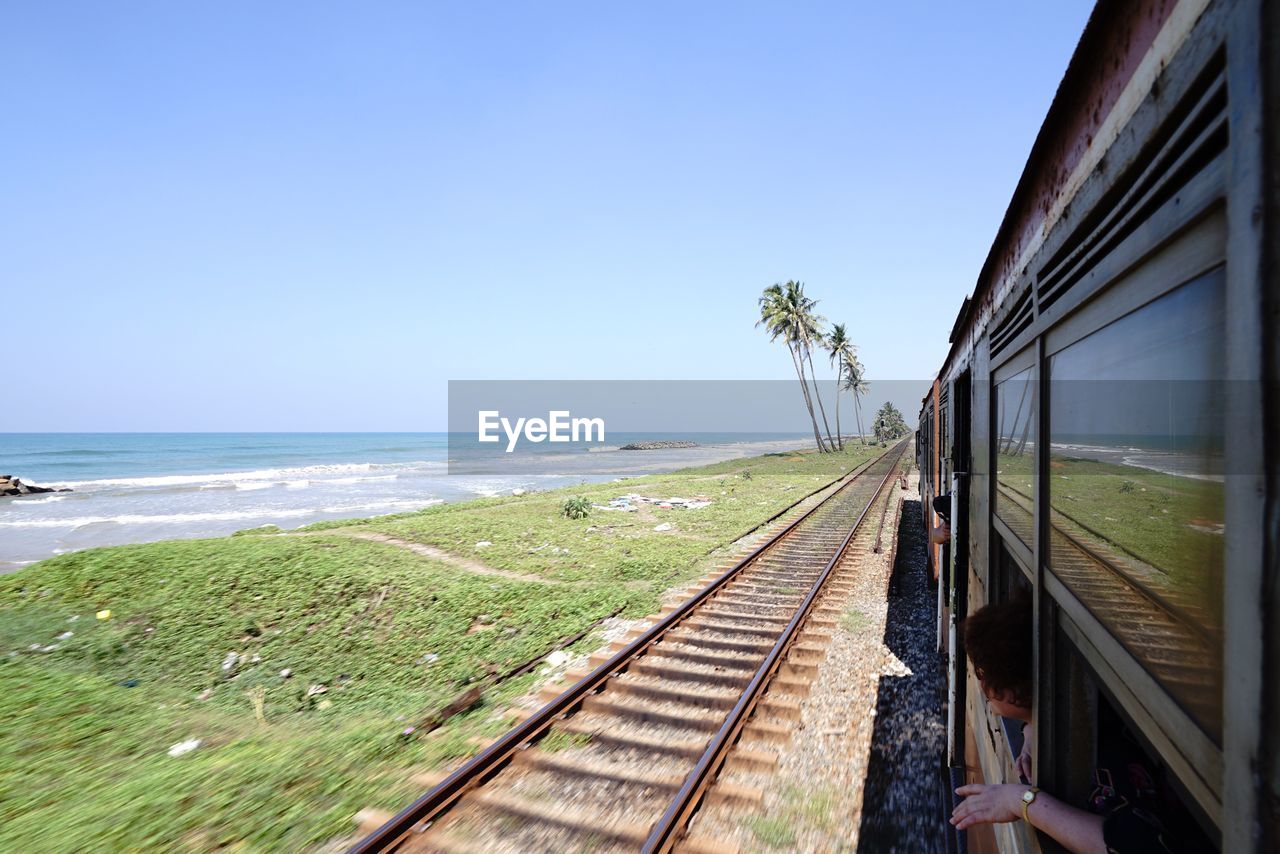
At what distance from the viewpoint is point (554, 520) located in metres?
18.0

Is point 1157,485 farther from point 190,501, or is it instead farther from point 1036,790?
point 190,501

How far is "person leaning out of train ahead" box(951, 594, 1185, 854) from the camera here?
1.50m

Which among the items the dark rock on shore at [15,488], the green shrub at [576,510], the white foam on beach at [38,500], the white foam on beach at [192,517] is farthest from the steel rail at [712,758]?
the dark rock on shore at [15,488]

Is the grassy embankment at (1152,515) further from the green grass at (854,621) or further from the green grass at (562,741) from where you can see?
the green grass at (854,621)

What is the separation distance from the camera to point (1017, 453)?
2.77 m

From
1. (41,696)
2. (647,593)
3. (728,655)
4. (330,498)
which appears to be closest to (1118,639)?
(728,655)

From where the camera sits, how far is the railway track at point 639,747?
4.21 m

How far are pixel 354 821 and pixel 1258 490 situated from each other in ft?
17.9

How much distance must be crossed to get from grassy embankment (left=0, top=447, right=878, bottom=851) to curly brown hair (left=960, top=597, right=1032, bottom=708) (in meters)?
4.35

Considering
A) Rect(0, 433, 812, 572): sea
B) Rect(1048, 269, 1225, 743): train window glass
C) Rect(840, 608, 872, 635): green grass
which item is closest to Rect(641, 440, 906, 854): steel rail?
Rect(840, 608, 872, 635): green grass

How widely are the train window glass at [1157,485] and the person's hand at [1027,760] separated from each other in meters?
0.84

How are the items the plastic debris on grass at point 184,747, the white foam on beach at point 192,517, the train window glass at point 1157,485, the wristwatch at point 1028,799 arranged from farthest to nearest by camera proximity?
the white foam on beach at point 192,517 < the plastic debris on grass at point 184,747 < the wristwatch at point 1028,799 < the train window glass at point 1157,485

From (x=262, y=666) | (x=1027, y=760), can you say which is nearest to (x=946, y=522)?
(x=1027, y=760)

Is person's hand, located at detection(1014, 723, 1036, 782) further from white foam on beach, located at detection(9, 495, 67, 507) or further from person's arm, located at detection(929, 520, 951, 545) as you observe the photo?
white foam on beach, located at detection(9, 495, 67, 507)
